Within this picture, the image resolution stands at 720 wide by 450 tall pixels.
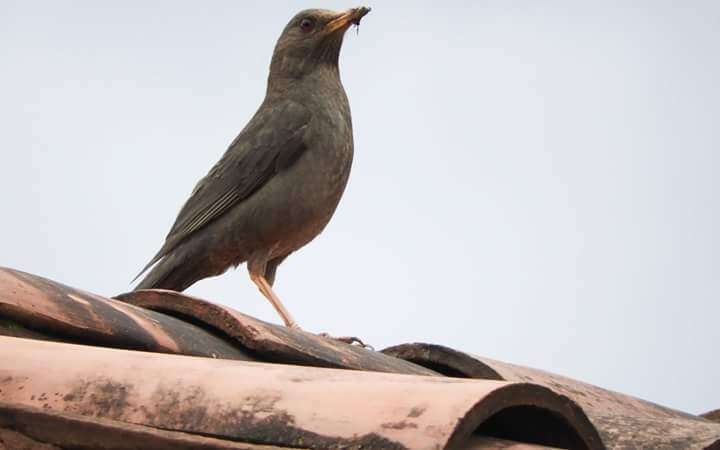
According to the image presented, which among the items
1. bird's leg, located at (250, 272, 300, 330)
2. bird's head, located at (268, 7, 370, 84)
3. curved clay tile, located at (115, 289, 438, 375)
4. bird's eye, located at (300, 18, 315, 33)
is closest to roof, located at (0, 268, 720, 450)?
curved clay tile, located at (115, 289, 438, 375)

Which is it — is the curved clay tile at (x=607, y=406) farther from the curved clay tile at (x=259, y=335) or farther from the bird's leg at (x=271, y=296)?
the bird's leg at (x=271, y=296)

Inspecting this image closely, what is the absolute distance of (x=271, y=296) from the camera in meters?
6.28

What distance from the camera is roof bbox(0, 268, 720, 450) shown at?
201 cm

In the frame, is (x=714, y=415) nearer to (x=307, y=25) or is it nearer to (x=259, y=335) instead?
(x=259, y=335)

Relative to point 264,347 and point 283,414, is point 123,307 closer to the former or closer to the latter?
point 264,347

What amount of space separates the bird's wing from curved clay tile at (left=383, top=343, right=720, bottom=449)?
206 cm

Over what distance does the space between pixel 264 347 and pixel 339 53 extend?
154 inches

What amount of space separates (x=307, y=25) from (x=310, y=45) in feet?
0.43

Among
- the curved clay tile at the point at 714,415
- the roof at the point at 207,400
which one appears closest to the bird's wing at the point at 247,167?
the curved clay tile at the point at 714,415

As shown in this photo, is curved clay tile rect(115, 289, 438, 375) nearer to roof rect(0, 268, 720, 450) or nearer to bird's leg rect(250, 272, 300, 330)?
roof rect(0, 268, 720, 450)

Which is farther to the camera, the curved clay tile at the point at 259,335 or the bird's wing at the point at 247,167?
the bird's wing at the point at 247,167

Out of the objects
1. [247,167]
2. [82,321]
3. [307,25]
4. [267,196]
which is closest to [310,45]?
[307,25]

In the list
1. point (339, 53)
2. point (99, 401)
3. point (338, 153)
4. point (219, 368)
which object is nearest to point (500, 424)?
point (219, 368)

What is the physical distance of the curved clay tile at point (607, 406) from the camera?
310 cm
